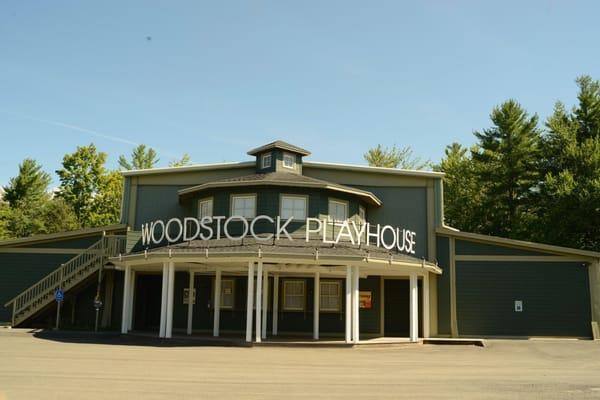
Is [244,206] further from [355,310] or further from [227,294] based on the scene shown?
[355,310]

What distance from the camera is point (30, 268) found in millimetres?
27172

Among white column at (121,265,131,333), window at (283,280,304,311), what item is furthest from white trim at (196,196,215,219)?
window at (283,280,304,311)

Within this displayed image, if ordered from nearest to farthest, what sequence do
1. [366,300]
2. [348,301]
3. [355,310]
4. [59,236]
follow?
[348,301] < [355,310] < [366,300] < [59,236]

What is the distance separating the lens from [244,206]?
24312 mm

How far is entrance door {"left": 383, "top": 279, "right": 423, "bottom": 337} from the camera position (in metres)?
26.7

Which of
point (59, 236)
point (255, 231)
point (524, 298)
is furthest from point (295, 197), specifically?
point (59, 236)

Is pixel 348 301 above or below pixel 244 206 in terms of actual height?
below

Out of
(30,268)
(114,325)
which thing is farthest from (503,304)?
(30,268)

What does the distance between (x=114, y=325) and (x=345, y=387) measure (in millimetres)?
18618

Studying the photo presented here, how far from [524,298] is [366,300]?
713 centimetres

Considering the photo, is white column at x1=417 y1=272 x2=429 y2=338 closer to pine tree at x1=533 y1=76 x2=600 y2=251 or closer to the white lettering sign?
the white lettering sign

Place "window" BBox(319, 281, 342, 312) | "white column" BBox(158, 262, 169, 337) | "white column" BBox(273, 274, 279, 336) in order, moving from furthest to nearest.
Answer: "window" BBox(319, 281, 342, 312) → "white column" BBox(273, 274, 279, 336) → "white column" BBox(158, 262, 169, 337)

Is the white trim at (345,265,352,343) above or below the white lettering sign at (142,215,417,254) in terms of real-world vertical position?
below

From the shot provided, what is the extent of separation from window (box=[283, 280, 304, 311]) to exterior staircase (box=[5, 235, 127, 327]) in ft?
25.3
